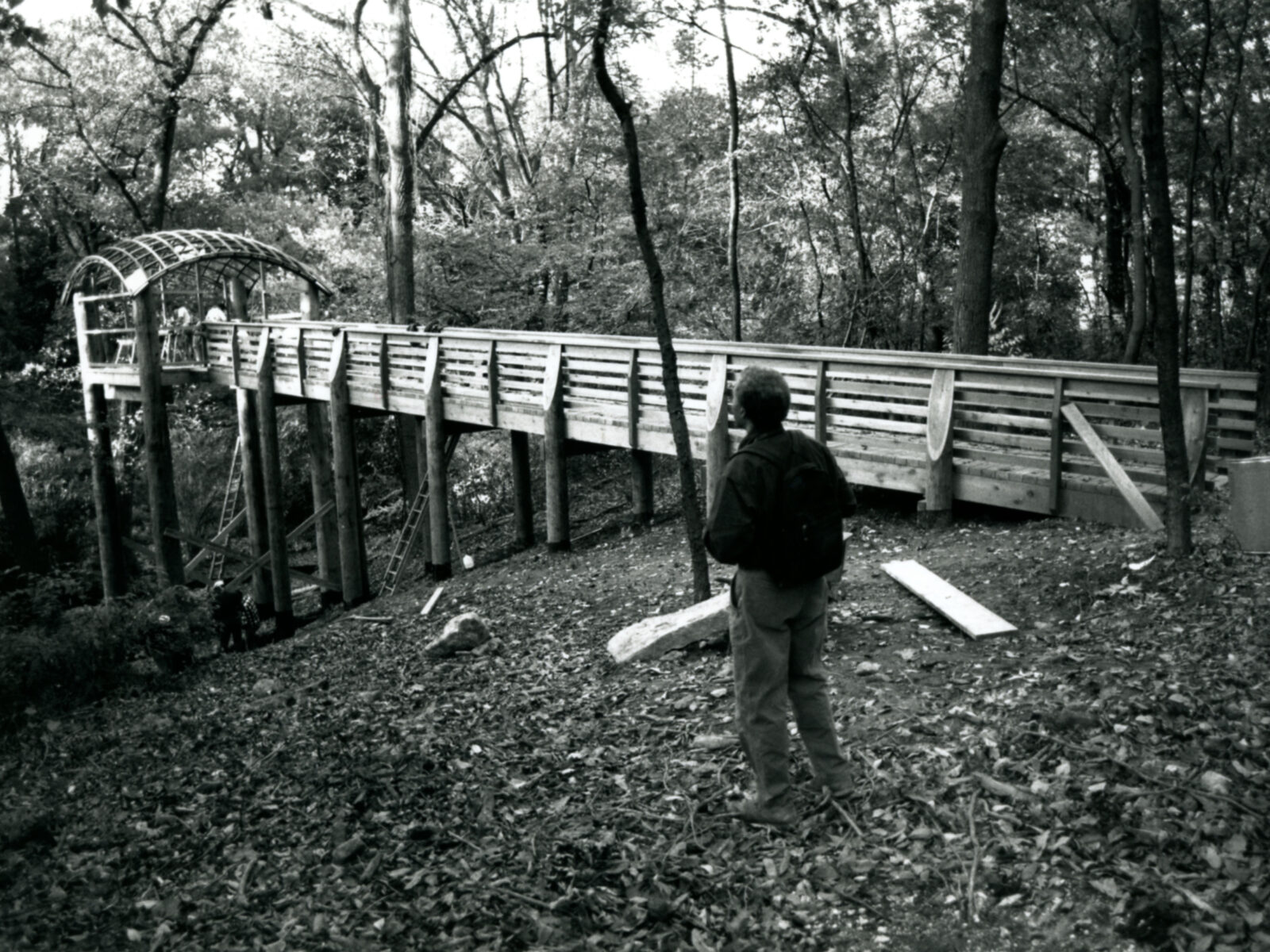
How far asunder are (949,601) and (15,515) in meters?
13.8

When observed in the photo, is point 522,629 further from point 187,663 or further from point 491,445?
point 491,445

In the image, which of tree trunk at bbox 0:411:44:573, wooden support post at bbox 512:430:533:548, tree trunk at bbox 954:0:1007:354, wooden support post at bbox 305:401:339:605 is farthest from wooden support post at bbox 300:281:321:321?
tree trunk at bbox 954:0:1007:354

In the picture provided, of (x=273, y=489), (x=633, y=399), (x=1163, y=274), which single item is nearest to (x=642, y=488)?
(x=633, y=399)

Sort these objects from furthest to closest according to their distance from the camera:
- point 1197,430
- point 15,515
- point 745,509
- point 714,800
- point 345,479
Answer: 1. point 345,479
2. point 15,515
3. point 1197,430
4. point 714,800
5. point 745,509

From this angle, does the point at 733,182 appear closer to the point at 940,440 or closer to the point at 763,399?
the point at 940,440

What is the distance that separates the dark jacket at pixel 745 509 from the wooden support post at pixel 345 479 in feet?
44.9

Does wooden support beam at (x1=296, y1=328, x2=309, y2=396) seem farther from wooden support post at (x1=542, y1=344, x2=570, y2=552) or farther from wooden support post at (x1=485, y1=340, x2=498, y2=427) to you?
wooden support post at (x1=542, y1=344, x2=570, y2=552)

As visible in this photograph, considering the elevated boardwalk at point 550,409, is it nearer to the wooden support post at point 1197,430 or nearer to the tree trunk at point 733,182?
the wooden support post at point 1197,430

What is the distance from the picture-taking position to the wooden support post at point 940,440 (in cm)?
1007

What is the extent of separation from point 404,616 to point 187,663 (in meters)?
2.10

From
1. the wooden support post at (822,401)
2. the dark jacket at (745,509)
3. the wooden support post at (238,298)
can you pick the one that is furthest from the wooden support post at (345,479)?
the dark jacket at (745,509)

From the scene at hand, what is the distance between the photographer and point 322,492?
20.7m

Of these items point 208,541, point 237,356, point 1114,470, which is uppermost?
point 237,356

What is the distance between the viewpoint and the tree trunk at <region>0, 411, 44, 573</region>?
650 inches
